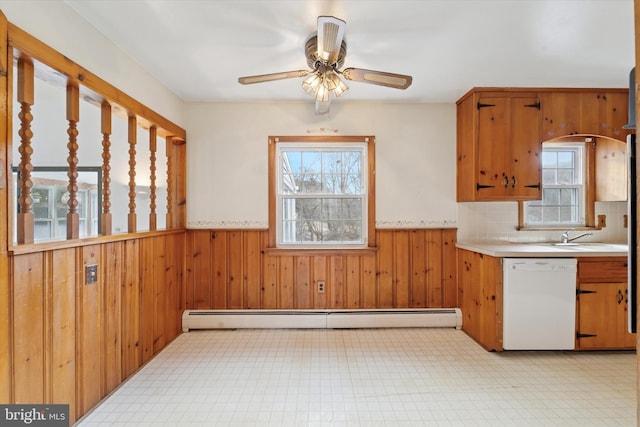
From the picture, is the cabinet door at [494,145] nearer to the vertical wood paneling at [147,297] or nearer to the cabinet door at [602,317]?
the cabinet door at [602,317]

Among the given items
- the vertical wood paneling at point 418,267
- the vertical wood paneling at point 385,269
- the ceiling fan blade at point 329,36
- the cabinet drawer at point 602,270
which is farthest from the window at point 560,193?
the ceiling fan blade at point 329,36

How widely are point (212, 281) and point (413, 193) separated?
2.37m

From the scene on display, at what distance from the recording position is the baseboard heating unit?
3213mm

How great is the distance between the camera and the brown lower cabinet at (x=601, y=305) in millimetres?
2623

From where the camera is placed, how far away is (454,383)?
7.25ft

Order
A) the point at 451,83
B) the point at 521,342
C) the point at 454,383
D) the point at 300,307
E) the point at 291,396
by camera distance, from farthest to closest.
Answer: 1. the point at 300,307
2. the point at 451,83
3. the point at 521,342
4. the point at 454,383
5. the point at 291,396

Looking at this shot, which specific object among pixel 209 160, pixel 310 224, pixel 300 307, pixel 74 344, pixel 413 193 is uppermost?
pixel 209 160

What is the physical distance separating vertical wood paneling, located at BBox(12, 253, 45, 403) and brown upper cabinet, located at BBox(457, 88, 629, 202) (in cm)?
332

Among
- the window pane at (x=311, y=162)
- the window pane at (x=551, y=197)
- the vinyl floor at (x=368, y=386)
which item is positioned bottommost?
the vinyl floor at (x=368, y=386)

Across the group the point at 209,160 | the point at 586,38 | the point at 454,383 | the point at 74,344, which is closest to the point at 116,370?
the point at 74,344

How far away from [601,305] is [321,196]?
269 cm

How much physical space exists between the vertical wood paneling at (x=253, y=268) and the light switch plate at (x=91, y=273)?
4.94 ft

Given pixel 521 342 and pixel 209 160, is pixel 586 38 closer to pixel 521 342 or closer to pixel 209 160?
pixel 521 342

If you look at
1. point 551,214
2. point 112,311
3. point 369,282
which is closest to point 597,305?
point 551,214
